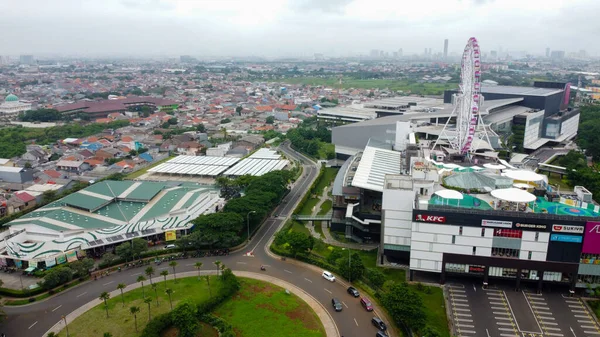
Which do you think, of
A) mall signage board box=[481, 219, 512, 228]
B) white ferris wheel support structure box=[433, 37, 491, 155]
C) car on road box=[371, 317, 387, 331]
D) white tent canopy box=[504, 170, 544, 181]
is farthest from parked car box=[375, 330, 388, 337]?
white ferris wheel support structure box=[433, 37, 491, 155]

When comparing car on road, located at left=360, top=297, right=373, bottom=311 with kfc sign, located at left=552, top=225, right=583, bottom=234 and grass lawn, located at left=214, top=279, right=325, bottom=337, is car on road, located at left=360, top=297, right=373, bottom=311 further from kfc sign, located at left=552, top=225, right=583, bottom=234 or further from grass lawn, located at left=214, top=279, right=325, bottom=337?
kfc sign, located at left=552, top=225, right=583, bottom=234

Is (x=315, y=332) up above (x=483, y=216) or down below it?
below

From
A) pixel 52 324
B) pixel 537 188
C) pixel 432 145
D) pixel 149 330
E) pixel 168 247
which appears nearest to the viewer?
pixel 149 330

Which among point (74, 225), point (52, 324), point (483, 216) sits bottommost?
point (52, 324)

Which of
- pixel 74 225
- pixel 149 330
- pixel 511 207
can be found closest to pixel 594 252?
pixel 511 207

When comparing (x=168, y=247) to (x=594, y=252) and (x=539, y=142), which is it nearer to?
(x=594, y=252)

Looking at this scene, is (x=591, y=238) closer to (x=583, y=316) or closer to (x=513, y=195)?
(x=583, y=316)

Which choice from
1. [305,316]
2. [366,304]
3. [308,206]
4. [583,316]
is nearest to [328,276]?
[366,304]
